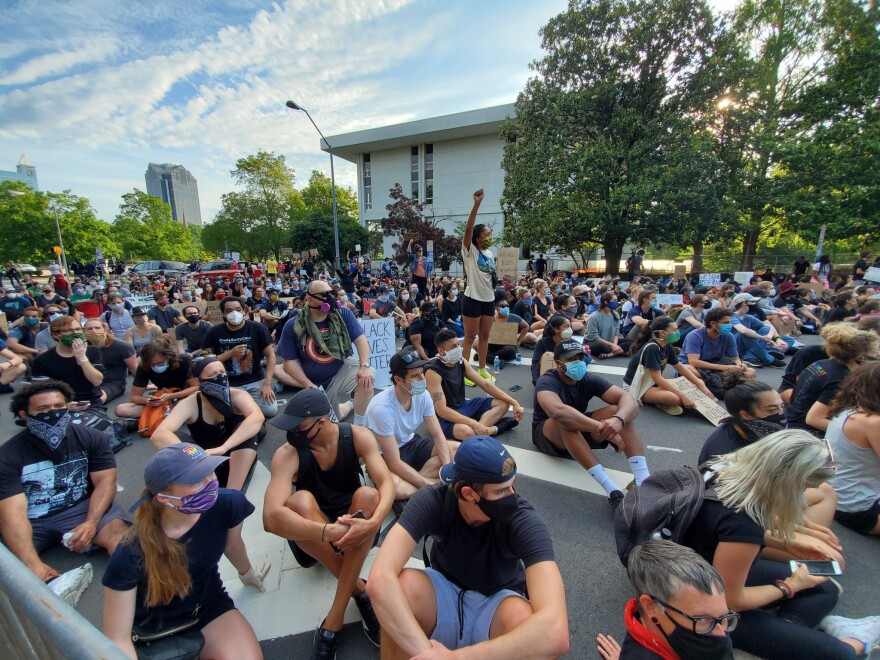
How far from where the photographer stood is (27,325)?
7.42 meters

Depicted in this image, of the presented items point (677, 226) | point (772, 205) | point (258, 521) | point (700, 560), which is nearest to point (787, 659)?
point (700, 560)

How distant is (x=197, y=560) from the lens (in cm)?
198

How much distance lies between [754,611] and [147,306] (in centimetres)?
1336

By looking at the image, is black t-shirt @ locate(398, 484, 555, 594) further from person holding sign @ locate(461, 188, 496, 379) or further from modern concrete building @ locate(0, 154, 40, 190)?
modern concrete building @ locate(0, 154, 40, 190)

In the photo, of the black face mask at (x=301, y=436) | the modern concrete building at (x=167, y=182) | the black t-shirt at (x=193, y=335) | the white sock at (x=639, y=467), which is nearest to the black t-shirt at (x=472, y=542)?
the black face mask at (x=301, y=436)

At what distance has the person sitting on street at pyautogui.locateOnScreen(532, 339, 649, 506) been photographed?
3.44 metres

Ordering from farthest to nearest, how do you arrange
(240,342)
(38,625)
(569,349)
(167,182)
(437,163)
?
1. (167,182)
2. (437,163)
3. (240,342)
4. (569,349)
5. (38,625)

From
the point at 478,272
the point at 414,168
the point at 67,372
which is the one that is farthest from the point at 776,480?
the point at 414,168

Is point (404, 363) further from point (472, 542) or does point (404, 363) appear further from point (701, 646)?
point (701, 646)

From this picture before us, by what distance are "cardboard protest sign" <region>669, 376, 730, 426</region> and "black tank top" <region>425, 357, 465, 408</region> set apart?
9.20ft

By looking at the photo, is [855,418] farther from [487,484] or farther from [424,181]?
[424,181]

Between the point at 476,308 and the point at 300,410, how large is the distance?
3.59 m

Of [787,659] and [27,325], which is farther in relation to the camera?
[27,325]

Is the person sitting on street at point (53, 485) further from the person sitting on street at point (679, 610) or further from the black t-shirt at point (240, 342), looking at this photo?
the person sitting on street at point (679, 610)
